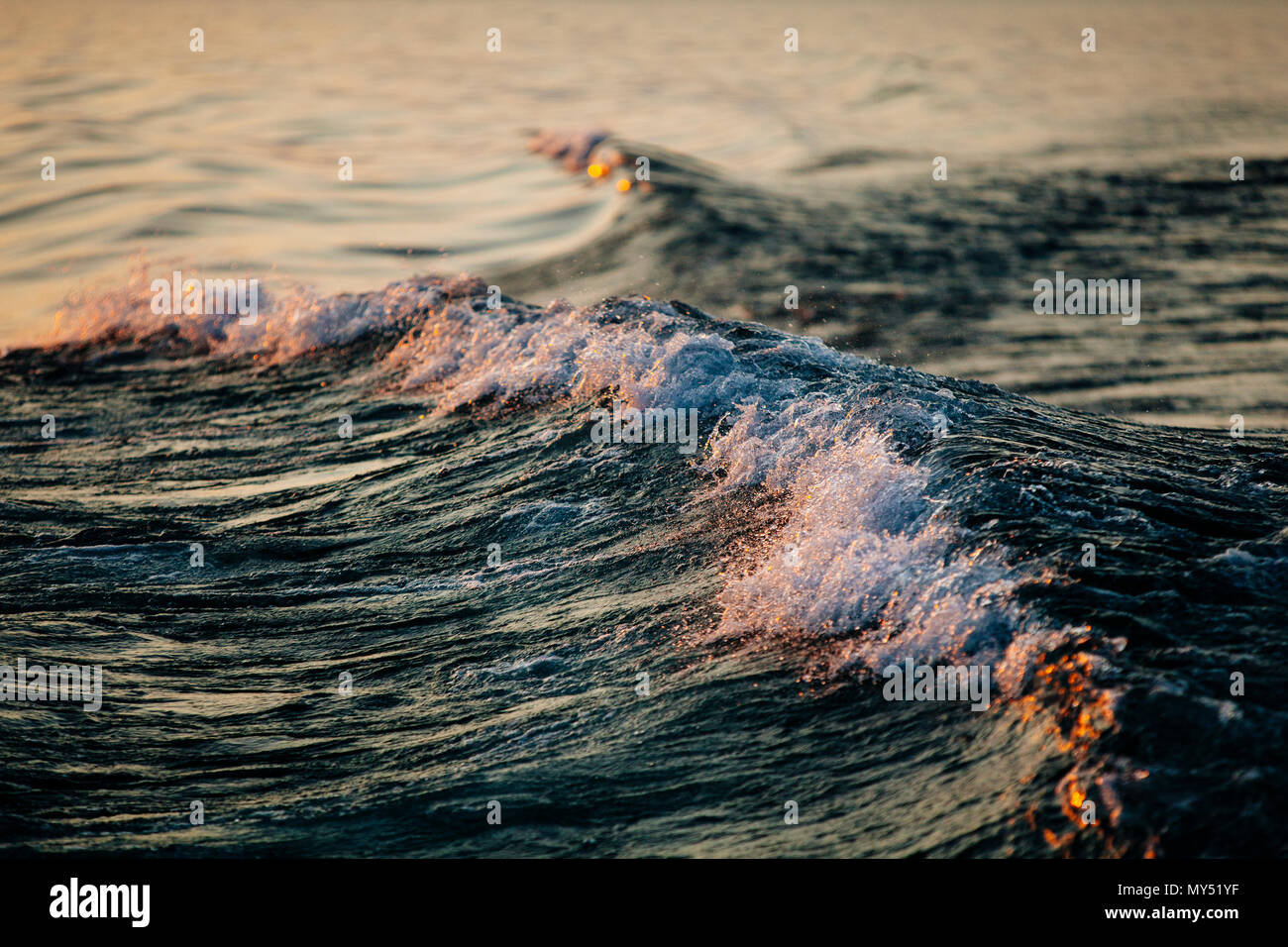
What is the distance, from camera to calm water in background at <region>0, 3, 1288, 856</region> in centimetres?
489

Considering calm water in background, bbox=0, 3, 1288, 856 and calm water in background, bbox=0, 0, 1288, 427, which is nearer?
calm water in background, bbox=0, 3, 1288, 856

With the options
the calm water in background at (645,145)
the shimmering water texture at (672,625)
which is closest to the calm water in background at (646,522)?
the shimmering water texture at (672,625)

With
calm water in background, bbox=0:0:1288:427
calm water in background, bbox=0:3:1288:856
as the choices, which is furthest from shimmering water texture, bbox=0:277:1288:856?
calm water in background, bbox=0:0:1288:427

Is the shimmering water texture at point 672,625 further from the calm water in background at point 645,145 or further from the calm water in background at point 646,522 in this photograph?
the calm water in background at point 645,145

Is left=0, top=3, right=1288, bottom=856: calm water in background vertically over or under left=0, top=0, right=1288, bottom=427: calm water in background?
under

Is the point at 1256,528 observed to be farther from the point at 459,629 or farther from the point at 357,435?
the point at 357,435

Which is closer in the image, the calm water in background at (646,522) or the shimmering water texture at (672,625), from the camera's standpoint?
the shimmering water texture at (672,625)

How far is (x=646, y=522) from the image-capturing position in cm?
773

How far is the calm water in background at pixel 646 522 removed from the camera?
4.89 metres

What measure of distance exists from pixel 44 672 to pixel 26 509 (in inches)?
116

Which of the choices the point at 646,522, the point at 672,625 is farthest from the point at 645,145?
the point at 672,625

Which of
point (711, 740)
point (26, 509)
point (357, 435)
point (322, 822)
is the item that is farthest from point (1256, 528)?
point (26, 509)

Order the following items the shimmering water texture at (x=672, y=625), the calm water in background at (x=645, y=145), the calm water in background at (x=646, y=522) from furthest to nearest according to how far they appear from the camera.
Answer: the calm water in background at (x=645, y=145)
the calm water in background at (x=646, y=522)
the shimmering water texture at (x=672, y=625)

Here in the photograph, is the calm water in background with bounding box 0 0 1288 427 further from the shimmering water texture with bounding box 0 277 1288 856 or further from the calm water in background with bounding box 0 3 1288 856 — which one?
the shimmering water texture with bounding box 0 277 1288 856
